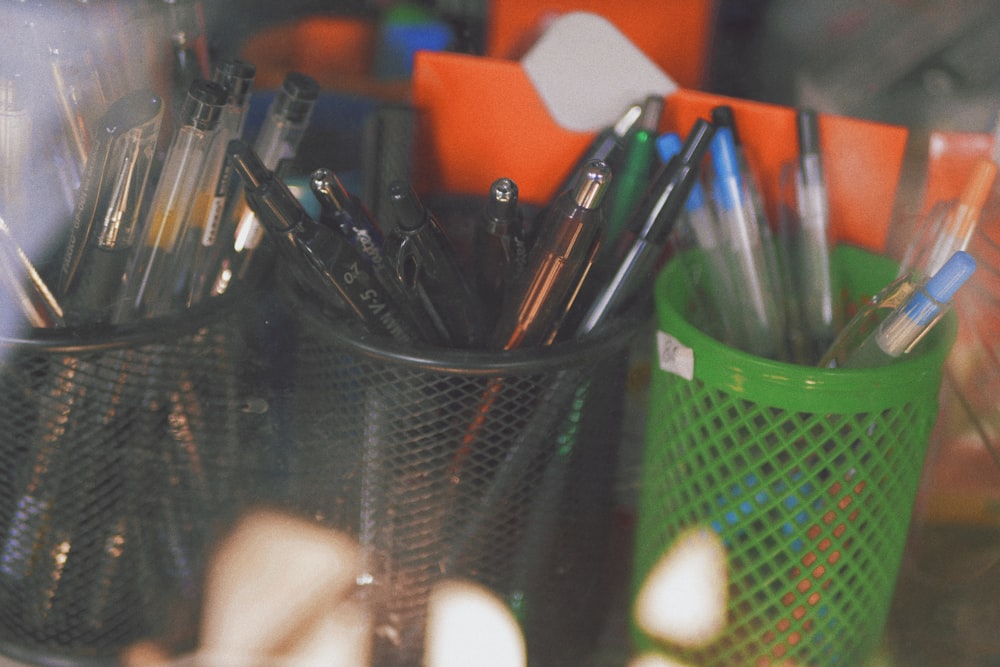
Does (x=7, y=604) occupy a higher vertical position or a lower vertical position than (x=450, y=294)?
lower

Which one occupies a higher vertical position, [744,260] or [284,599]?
[744,260]

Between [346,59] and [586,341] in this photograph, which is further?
[346,59]

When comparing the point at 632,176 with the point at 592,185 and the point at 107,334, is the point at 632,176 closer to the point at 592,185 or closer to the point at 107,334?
the point at 592,185

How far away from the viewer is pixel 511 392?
37 centimetres

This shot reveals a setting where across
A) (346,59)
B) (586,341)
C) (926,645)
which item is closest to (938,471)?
(926,645)

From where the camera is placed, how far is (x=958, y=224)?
382 millimetres

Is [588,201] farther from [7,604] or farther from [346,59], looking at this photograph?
[7,604]

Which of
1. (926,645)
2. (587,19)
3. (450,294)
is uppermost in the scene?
(587,19)

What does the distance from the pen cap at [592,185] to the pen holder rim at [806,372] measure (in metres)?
0.07

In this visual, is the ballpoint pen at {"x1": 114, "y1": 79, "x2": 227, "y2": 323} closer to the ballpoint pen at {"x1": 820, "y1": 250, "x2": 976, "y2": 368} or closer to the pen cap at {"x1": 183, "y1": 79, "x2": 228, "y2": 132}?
the pen cap at {"x1": 183, "y1": 79, "x2": 228, "y2": 132}

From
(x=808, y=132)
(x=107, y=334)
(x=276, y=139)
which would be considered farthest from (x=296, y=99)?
(x=808, y=132)

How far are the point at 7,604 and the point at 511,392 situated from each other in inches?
9.7

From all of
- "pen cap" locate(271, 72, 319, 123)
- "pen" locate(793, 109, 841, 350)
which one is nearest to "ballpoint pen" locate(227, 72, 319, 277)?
"pen cap" locate(271, 72, 319, 123)

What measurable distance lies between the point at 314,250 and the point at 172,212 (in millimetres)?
75
